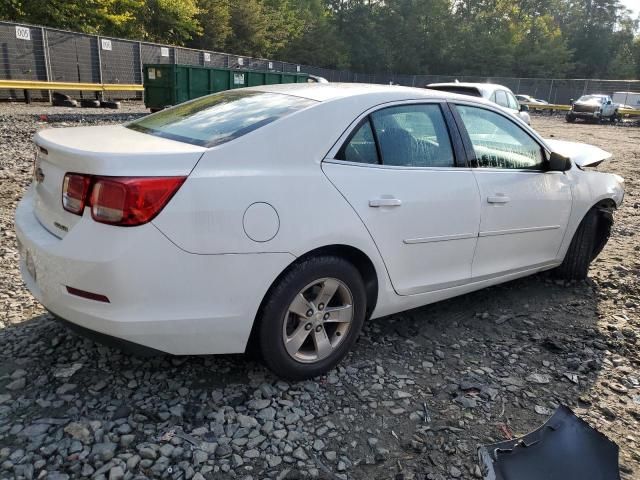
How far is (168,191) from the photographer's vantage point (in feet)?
7.43

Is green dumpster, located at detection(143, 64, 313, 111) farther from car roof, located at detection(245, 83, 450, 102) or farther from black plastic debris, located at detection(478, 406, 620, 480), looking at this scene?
black plastic debris, located at detection(478, 406, 620, 480)

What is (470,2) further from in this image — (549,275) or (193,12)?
(549,275)

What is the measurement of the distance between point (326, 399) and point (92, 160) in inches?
66.3

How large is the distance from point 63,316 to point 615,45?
89.4 metres

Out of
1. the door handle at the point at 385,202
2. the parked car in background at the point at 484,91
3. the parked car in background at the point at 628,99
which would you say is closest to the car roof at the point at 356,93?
the door handle at the point at 385,202

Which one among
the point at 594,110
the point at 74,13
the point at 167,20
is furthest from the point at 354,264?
the point at 167,20

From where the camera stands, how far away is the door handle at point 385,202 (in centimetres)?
283

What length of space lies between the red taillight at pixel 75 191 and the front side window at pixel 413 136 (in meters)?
1.61

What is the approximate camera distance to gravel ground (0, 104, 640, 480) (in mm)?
2283

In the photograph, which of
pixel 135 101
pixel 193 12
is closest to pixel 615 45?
pixel 193 12

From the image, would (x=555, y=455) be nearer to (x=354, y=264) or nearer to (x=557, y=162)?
(x=354, y=264)

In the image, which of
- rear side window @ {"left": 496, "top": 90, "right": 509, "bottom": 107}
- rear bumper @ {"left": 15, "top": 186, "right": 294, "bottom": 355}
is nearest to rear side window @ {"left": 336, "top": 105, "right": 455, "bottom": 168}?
rear bumper @ {"left": 15, "top": 186, "right": 294, "bottom": 355}

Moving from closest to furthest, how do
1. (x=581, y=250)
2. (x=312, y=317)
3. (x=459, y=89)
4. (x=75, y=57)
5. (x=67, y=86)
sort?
(x=312, y=317) < (x=581, y=250) < (x=459, y=89) < (x=67, y=86) < (x=75, y=57)

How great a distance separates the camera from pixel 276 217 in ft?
8.09
